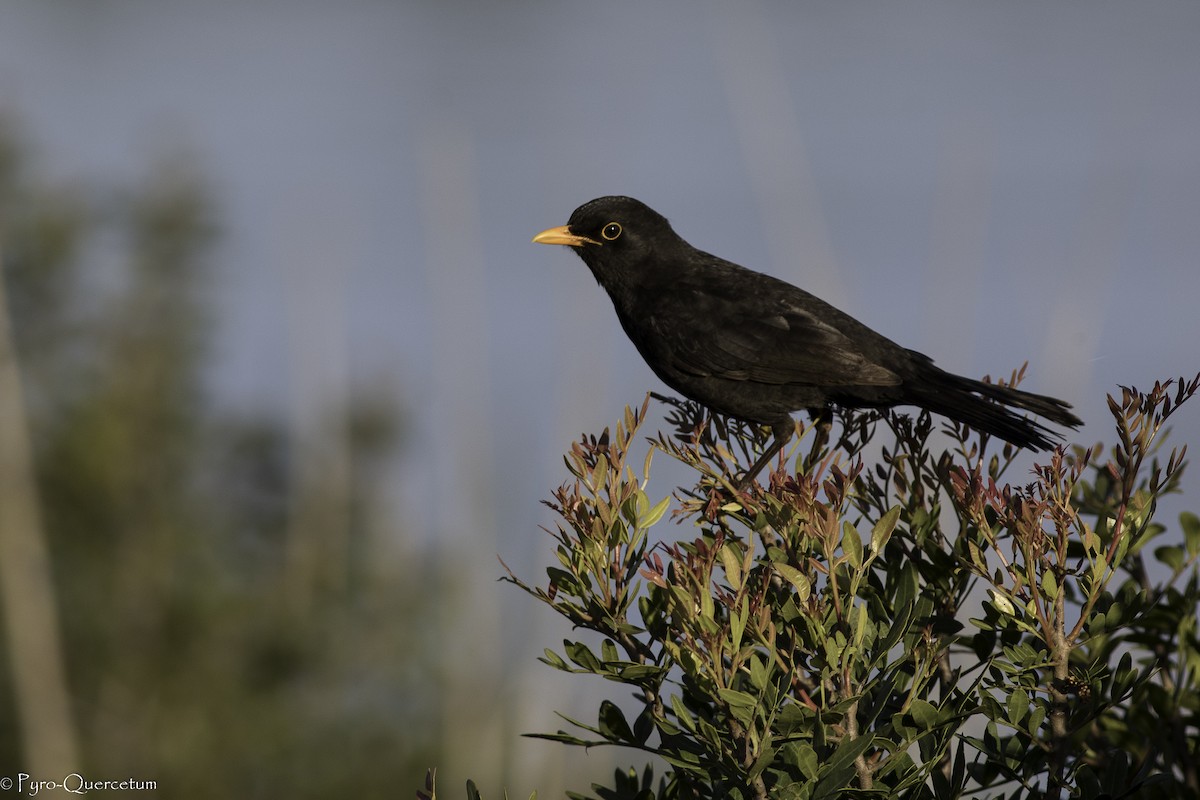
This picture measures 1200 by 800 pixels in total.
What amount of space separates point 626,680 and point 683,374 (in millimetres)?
2768

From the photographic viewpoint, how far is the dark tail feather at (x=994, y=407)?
13.7 feet

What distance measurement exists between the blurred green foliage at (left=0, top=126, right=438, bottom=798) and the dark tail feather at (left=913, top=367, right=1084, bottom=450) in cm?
2917

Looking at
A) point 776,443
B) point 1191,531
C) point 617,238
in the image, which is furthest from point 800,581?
point 617,238

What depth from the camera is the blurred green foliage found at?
31.9 metres

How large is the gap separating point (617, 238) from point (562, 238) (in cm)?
30

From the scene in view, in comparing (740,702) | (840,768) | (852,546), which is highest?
(852,546)

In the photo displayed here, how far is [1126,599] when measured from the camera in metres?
3.19

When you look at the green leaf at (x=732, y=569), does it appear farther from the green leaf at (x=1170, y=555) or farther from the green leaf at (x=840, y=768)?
the green leaf at (x=1170, y=555)

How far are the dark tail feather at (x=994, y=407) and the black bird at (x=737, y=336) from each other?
1cm

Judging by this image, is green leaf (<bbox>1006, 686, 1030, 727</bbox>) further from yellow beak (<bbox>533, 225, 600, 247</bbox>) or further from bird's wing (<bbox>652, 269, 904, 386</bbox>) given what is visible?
yellow beak (<bbox>533, 225, 600, 247</bbox>)

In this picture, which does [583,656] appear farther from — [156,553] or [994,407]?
[156,553]

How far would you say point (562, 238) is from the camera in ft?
21.6

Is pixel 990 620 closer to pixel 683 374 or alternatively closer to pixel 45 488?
pixel 683 374

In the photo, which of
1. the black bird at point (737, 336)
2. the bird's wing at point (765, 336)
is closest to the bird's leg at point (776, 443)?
the black bird at point (737, 336)
